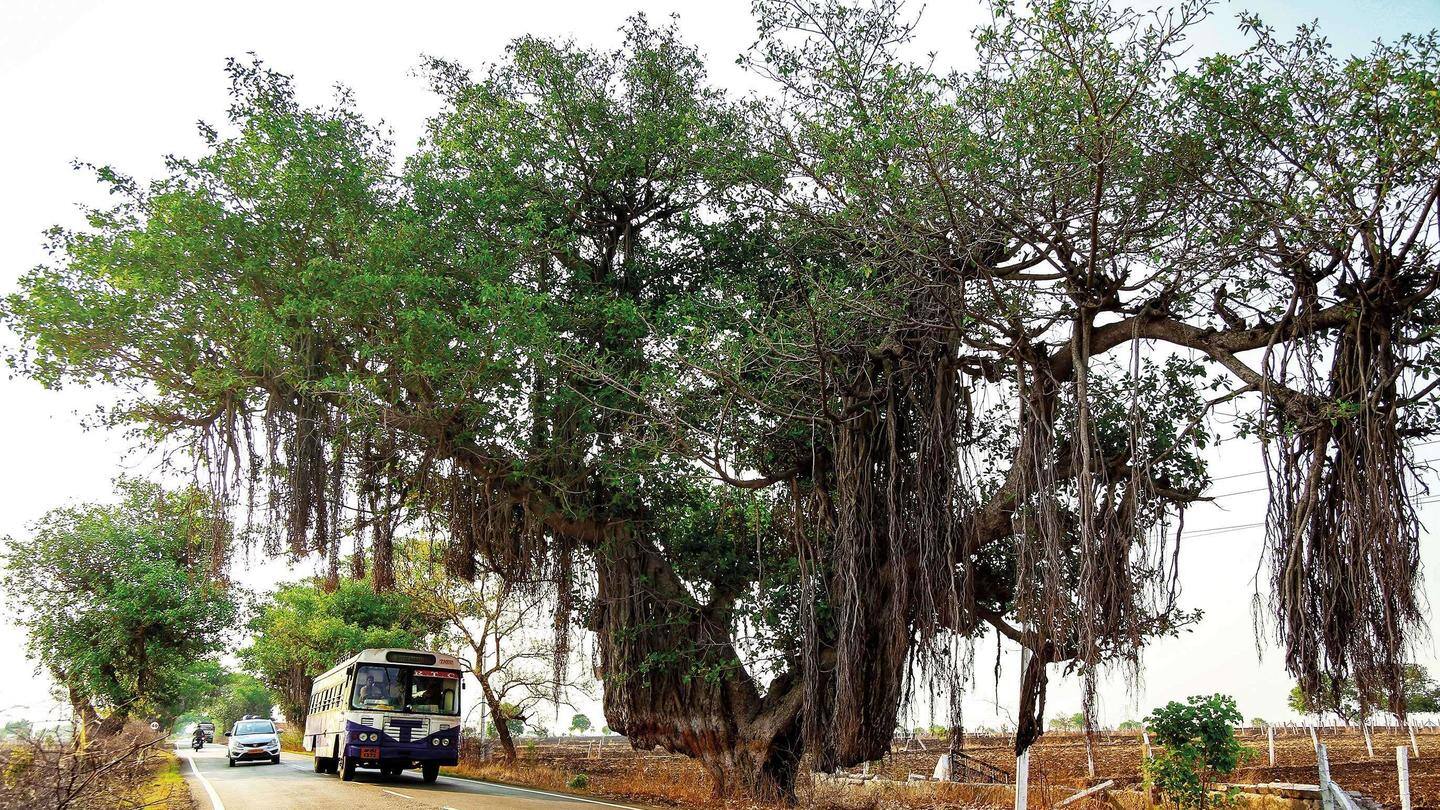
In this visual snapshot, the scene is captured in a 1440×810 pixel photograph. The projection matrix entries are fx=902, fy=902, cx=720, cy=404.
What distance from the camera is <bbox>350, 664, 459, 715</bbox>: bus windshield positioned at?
15484 mm

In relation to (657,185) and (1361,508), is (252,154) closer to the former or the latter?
(657,185)

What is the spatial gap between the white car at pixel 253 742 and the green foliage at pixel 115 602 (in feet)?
6.58

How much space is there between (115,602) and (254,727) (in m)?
4.70

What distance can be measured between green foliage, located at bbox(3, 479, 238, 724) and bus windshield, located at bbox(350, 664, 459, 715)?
7.08m

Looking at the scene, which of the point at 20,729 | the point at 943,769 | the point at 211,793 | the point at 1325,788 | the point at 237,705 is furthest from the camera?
the point at 237,705

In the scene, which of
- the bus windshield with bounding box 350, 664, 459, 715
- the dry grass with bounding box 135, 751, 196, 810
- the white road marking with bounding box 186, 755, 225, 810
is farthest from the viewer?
the bus windshield with bounding box 350, 664, 459, 715

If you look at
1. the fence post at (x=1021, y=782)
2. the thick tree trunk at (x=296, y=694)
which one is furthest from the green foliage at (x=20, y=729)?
the thick tree trunk at (x=296, y=694)

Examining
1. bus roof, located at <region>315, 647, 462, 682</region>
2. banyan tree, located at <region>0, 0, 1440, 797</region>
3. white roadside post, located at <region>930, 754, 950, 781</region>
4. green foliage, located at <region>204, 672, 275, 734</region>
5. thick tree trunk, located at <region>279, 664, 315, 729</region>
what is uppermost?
banyan tree, located at <region>0, 0, 1440, 797</region>

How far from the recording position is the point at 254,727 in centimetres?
2294

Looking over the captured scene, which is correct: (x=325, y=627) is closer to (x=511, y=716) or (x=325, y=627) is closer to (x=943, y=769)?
(x=511, y=716)

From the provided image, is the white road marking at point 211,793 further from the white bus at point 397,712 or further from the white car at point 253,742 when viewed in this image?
the white car at point 253,742

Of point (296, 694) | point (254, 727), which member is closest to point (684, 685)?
point (254, 727)

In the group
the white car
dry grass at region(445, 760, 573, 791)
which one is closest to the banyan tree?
dry grass at region(445, 760, 573, 791)

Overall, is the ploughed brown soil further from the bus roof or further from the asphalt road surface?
the bus roof
